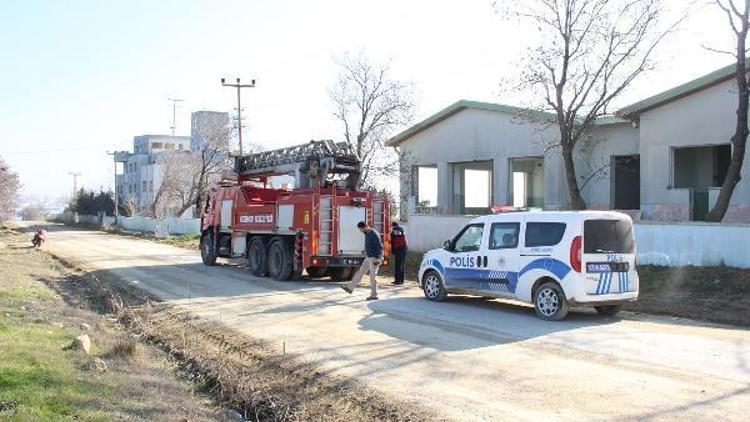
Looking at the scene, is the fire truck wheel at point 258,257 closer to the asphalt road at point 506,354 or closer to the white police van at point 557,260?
the asphalt road at point 506,354

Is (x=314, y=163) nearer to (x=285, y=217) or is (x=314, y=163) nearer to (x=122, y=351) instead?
(x=285, y=217)

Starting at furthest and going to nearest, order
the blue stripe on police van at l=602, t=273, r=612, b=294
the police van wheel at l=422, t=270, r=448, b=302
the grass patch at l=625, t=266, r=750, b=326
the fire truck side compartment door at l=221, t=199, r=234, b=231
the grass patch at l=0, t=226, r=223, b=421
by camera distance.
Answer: the fire truck side compartment door at l=221, t=199, r=234, b=231 < the police van wheel at l=422, t=270, r=448, b=302 < the grass patch at l=625, t=266, r=750, b=326 < the blue stripe on police van at l=602, t=273, r=612, b=294 < the grass patch at l=0, t=226, r=223, b=421

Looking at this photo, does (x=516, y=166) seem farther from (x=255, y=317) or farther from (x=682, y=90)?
(x=255, y=317)

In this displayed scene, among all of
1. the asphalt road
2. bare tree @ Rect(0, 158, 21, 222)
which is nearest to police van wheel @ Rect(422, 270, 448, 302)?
the asphalt road

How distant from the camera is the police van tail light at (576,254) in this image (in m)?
12.1

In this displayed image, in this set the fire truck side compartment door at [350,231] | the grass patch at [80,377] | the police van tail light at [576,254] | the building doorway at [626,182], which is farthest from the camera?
the building doorway at [626,182]

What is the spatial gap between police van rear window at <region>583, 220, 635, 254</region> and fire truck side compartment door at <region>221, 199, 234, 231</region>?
14.1 m

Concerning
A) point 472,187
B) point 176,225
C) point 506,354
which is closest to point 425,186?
point 472,187

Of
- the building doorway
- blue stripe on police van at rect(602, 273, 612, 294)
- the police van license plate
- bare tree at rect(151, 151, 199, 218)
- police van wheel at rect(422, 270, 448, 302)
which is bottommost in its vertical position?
police van wheel at rect(422, 270, 448, 302)

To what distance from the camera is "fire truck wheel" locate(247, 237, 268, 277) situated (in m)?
21.2

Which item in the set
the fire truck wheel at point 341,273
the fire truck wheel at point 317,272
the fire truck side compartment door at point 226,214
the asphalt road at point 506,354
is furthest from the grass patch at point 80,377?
the fire truck side compartment door at point 226,214

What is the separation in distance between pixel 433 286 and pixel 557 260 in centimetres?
345

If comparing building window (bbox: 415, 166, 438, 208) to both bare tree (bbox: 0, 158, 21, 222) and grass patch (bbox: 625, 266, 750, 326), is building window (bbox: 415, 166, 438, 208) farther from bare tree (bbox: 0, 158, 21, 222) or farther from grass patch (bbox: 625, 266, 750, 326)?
bare tree (bbox: 0, 158, 21, 222)

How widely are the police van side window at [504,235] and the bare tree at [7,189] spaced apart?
4307 cm
